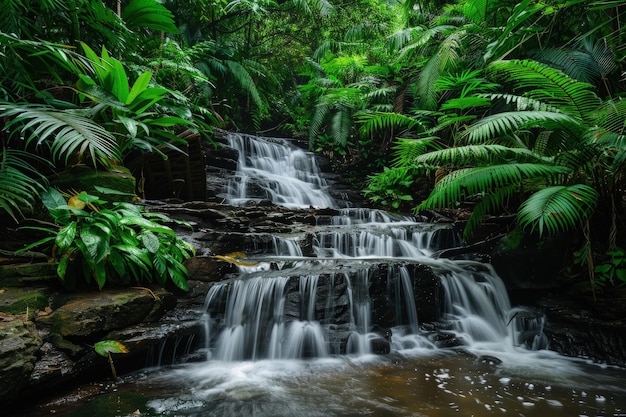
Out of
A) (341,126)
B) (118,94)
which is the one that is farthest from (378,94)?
(118,94)

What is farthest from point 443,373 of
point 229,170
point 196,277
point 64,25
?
point 229,170

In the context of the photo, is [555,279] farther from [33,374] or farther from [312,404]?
[33,374]

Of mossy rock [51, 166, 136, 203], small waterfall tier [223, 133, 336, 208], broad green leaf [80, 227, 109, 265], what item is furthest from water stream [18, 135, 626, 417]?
small waterfall tier [223, 133, 336, 208]

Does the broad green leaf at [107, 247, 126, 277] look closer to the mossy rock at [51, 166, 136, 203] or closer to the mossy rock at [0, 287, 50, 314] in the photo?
the mossy rock at [0, 287, 50, 314]

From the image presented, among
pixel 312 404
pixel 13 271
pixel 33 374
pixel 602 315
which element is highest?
pixel 13 271

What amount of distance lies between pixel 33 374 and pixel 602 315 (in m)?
4.69

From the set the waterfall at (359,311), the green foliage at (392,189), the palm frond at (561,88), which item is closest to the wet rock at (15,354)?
the waterfall at (359,311)

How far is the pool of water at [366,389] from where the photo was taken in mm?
2260

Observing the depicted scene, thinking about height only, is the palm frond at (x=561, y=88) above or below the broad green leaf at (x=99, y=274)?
above

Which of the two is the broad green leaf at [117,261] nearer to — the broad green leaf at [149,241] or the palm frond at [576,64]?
the broad green leaf at [149,241]

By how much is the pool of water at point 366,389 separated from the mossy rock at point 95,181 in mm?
1751

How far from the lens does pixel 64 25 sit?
393 cm

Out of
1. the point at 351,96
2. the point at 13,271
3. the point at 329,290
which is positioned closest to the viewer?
the point at 13,271

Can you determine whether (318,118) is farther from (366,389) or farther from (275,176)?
(366,389)
